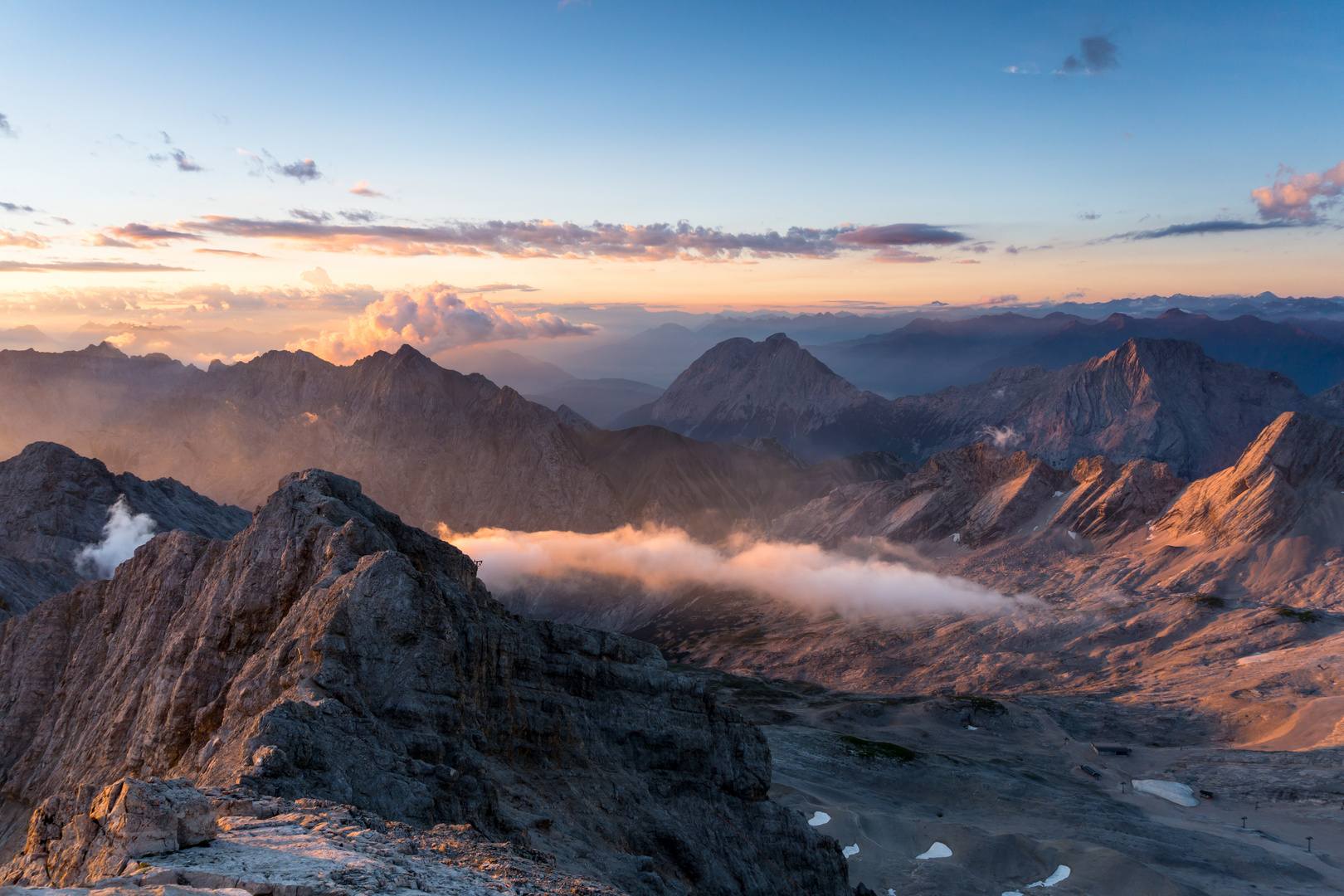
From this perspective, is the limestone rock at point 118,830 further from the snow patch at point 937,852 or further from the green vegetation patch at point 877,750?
the green vegetation patch at point 877,750

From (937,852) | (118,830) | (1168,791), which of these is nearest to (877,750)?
(937,852)

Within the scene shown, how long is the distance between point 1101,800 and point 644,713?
106234 millimetres

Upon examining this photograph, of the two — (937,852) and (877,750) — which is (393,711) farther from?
(877,750)

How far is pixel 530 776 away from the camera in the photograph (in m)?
50.7

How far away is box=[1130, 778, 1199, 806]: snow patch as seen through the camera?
444 ft

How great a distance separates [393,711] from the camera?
4316 centimetres

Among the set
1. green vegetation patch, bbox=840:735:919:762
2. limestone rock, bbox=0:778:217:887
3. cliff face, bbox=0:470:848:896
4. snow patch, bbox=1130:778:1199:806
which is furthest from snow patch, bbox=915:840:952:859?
limestone rock, bbox=0:778:217:887

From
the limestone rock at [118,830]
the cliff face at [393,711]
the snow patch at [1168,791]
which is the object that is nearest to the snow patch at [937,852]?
the cliff face at [393,711]

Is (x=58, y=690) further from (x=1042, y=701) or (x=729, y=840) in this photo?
(x=1042, y=701)

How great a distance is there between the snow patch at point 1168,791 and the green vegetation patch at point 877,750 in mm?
39535

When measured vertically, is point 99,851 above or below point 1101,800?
above

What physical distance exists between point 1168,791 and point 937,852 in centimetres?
6556

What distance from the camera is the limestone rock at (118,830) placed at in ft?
76.4

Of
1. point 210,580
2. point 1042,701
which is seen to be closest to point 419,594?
point 210,580
